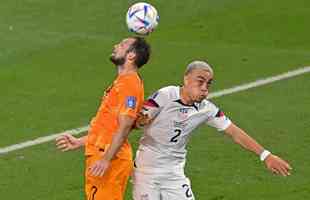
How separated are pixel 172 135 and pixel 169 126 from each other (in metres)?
0.09

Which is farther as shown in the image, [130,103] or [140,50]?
[140,50]

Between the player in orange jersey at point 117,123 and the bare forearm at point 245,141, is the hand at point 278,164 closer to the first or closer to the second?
the bare forearm at point 245,141

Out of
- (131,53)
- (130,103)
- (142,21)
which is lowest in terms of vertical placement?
(130,103)

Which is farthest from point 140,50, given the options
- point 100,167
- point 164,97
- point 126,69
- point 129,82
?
point 100,167

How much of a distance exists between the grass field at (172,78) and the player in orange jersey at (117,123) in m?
2.14

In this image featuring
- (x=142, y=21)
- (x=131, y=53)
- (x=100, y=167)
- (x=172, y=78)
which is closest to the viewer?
(x=100, y=167)

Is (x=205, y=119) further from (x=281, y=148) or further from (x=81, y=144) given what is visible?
(x=281, y=148)

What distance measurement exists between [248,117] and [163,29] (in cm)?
540

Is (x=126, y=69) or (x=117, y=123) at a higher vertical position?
(x=126, y=69)

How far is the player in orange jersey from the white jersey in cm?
16

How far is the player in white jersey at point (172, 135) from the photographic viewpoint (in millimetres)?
8516

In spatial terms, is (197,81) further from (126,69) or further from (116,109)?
(116,109)

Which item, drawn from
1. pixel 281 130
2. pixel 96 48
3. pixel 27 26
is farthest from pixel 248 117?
pixel 27 26

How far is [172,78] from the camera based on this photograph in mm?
15492
